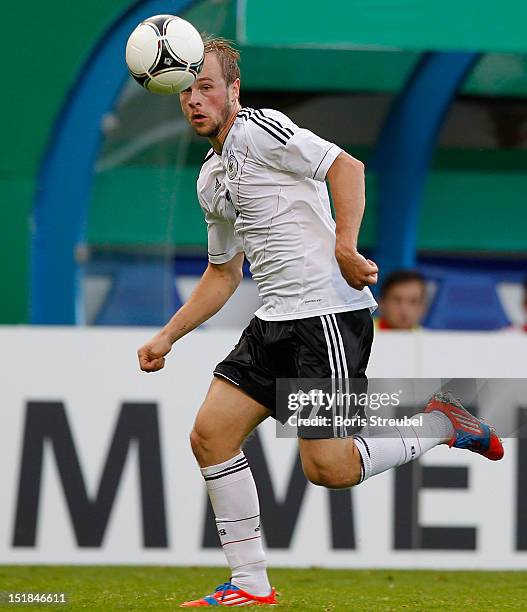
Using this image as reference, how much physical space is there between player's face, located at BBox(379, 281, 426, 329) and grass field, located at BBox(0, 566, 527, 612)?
75.6 inches

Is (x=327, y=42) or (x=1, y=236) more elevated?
(x=327, y=42)

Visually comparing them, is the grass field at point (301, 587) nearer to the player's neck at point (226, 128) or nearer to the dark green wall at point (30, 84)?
the player's neck at point (226, 128)

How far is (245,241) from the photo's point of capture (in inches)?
214

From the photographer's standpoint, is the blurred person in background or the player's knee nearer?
the player's knee

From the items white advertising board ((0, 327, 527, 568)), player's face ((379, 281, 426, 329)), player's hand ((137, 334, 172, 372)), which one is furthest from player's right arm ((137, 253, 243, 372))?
player's face ((379, 281, 426, 329))

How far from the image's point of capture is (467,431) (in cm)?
559

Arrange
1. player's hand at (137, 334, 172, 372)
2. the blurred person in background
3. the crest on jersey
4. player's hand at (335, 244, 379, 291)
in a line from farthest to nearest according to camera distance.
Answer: the blurred person in background
player's hand at (137, 334, 172, 372)
the crest on jersey
player's hand at (335, 244, 379, 291)

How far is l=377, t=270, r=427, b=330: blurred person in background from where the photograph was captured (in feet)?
29.9

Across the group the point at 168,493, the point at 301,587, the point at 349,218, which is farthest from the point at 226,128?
the point at 168,493

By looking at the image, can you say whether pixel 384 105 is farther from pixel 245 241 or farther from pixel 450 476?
pixel 245 241

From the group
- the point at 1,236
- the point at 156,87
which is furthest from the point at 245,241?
the point at 1,236

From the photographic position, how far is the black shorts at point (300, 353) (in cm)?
527

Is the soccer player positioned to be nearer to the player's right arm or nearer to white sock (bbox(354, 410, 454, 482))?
white sock (bbox(354, 410, 454, 482))

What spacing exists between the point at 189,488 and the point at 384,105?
632 centimetres
